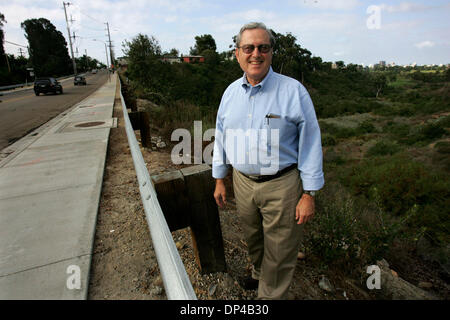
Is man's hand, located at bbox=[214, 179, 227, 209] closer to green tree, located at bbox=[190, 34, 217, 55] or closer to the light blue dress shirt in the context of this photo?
the light blue dress shirt

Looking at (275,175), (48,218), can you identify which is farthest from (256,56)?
(48,218)

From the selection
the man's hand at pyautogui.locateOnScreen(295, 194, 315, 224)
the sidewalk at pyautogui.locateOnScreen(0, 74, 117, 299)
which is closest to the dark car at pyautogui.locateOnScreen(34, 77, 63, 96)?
the sidewalk at pyautogui.locateOnScreen(0, 74, 117, 299)

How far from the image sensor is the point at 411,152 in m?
19.0

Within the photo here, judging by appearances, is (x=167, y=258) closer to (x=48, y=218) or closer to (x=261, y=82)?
(x=261, y=82)

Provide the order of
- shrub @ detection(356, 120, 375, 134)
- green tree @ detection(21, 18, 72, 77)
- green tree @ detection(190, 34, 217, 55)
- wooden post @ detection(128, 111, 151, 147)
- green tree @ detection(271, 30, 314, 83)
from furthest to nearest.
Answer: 1. green tree @ detection(190, 34, 217, 55)
2. green tree @ detection(21, 18, 72, 77)
3. green tree @ detection(271, 30, 314, 83)
4. shrub @ detection(356, 120, 375, 134)
5. wooden post @ detection(128, 111, 151, 147)

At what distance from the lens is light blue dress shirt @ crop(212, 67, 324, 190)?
1.85 meters

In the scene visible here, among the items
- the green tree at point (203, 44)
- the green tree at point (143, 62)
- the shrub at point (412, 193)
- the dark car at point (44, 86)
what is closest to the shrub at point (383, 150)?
the shrub at point (412, 193)

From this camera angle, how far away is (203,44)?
75562 mm

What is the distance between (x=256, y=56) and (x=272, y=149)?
68cm

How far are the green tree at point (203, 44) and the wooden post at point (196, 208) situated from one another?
79.0 meters

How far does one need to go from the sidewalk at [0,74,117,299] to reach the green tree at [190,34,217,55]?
7625cm

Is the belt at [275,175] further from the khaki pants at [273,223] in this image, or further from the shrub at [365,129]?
the shrub at [365,129]

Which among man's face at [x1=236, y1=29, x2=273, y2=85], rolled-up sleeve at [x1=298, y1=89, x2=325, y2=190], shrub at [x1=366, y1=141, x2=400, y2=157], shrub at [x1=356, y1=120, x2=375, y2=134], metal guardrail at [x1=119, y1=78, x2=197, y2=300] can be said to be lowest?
shrub at [x1=356, y1=120, x2=375, y2=134]
